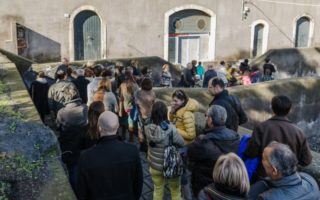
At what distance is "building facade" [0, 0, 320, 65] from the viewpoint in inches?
759

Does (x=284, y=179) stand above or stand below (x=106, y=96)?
below

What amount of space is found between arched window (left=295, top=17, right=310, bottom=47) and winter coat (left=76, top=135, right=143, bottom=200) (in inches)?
1039

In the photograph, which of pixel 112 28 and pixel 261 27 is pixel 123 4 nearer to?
pixel 112 28

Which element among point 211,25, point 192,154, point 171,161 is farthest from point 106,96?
point 211,25

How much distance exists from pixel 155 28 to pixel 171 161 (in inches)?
717

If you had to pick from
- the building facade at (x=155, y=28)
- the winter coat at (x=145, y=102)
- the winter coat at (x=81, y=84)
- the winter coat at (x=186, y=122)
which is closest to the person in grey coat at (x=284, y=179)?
the winter coat at (x=186, y=122)

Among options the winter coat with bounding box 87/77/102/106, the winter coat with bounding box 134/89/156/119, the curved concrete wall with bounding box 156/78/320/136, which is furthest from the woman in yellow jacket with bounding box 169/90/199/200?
the curved concrete wall with bounding box 156/78/320/136

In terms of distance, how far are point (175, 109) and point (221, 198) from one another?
2527mm

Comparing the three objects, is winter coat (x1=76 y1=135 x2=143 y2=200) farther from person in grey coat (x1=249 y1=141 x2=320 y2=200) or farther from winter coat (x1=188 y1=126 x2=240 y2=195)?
person in grey coat (x1=249 y1=141 x2=320 y2=200)

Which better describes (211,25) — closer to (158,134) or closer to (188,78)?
(188,78)

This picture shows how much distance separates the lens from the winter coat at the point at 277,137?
167 inches

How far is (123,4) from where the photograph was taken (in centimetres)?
2119

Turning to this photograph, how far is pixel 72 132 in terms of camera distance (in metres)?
4.95

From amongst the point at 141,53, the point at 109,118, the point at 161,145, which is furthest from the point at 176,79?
the point at 109,118
